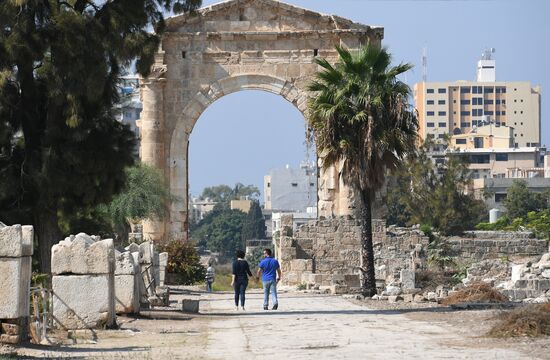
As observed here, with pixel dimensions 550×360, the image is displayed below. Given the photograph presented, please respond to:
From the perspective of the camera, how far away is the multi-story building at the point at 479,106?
16375 cm

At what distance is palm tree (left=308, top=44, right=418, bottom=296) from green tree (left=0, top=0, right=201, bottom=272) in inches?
167

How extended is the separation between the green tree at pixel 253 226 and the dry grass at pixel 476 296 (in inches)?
3624

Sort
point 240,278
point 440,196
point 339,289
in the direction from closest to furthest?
point 240,278 → point 339,289 → point 440,196

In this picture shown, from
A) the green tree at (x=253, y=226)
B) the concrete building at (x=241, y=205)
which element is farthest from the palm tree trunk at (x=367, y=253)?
the concrete building at (x=241, y=205)

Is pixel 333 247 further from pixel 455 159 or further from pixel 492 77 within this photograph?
pixel 492 77

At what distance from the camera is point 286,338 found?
1636cm

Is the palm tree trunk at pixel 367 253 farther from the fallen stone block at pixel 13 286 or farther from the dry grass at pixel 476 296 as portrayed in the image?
the fallen stone block at pixel 13 286

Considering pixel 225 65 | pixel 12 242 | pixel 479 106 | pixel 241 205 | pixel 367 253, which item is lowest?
pixel 367 253

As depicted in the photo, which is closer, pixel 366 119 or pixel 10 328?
pixel 10 328

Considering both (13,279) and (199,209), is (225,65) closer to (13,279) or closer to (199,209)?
(13,279)

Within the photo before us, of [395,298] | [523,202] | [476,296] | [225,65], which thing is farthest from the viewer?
[523,202]

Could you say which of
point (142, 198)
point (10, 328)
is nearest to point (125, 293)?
point (10, 328)

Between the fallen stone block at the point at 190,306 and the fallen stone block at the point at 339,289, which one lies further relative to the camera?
the fallen stone block at the point at 339,289

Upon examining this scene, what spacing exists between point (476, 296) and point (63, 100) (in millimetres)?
8258
